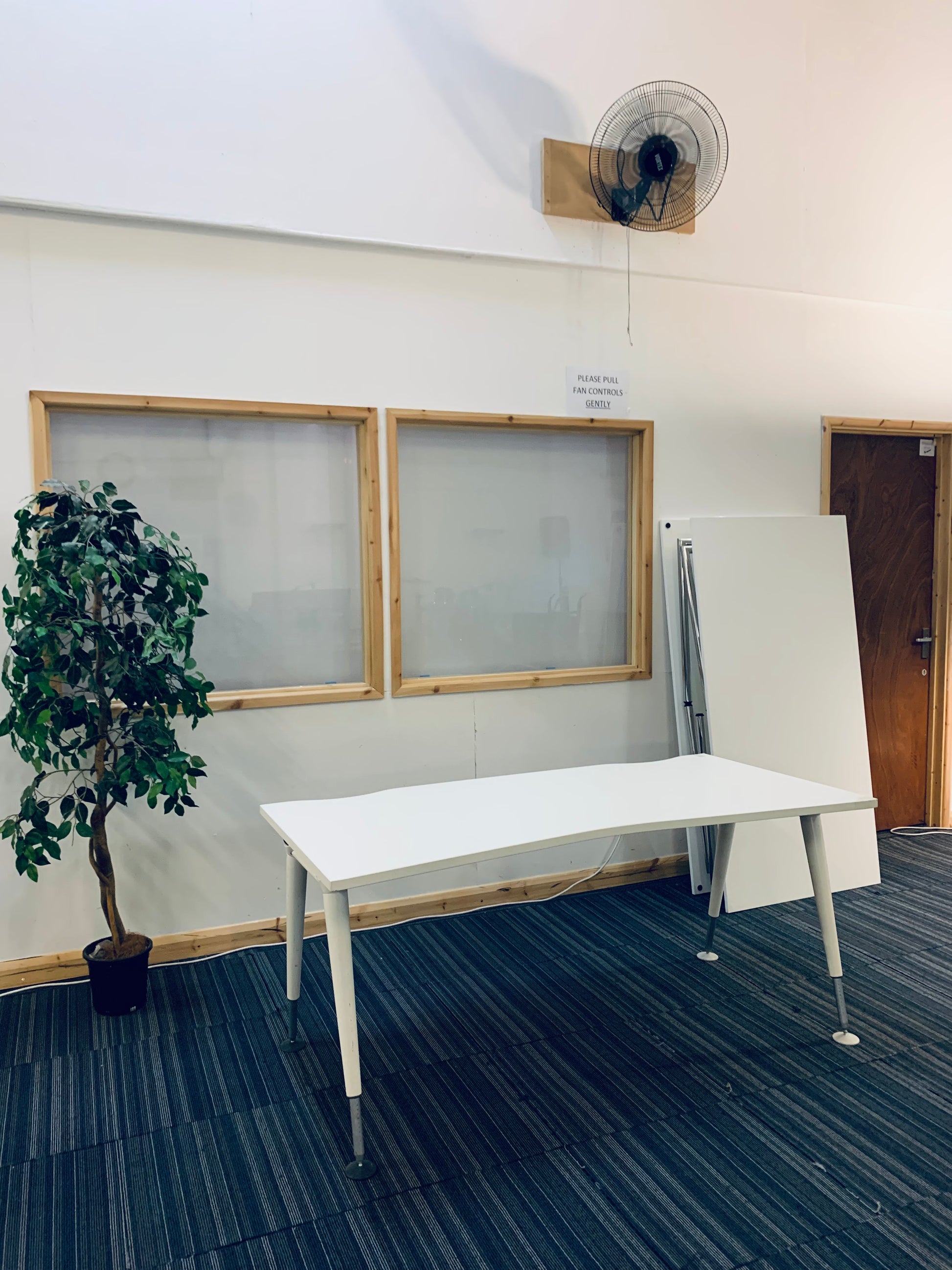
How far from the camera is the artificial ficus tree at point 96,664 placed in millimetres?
2641

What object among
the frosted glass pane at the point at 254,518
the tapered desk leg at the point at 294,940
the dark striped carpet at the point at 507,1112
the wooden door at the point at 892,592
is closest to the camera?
the dark striped carpet at the point at 507,1112

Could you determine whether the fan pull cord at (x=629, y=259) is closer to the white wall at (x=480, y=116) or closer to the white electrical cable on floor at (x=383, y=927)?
the white wall at (x=480, y=116)

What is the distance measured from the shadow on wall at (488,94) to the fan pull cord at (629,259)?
1.37ft

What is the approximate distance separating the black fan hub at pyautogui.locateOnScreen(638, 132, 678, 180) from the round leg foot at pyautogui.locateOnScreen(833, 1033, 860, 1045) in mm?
3101

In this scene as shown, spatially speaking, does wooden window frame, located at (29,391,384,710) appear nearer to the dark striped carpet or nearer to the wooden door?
the dark striped carpet

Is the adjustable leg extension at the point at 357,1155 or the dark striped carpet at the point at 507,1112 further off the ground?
the adjustable leg extension at the point at 357,1155

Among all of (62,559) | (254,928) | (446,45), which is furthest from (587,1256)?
(446,45)

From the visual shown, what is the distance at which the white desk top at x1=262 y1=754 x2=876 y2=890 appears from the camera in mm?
2172

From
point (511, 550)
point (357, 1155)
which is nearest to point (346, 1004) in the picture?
point (357, 1155)

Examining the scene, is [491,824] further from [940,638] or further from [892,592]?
[940,638]


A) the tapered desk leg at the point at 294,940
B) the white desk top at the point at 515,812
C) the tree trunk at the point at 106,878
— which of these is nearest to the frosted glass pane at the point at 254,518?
the tree trunk at the point at 106,878

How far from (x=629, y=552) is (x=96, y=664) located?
2.23 meters

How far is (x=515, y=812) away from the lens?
253 centimetres

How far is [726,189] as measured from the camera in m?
3.93
